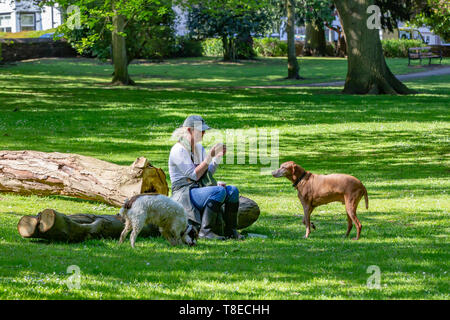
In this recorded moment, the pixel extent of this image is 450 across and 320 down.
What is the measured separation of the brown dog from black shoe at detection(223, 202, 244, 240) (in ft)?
2.37

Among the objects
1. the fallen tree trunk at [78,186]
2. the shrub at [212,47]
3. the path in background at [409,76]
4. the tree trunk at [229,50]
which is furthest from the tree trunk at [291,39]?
the fallen tree trunk at [78,186]

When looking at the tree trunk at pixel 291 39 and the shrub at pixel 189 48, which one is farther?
the shrub at pixel 189 48

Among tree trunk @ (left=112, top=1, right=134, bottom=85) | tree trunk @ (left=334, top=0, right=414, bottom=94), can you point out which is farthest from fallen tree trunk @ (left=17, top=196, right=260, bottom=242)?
tree trunk @ (left=112, top=1, right=134, bottom=85)

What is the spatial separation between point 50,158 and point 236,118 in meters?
14.8

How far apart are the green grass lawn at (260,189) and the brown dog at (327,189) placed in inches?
16.5

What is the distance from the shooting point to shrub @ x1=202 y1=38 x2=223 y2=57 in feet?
222

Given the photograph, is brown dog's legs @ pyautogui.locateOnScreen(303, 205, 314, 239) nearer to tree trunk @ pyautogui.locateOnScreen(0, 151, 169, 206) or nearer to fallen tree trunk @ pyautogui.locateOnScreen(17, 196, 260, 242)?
fallen tree trunk @ pyautogui.locateOnScreen(17, 196, 260, 242)

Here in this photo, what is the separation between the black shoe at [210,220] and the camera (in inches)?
373

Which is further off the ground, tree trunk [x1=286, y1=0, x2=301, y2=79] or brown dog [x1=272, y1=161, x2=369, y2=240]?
tree trunk [x1=286, y1=0, x2=301, y2=79]

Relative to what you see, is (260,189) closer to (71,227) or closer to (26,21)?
(71,227)

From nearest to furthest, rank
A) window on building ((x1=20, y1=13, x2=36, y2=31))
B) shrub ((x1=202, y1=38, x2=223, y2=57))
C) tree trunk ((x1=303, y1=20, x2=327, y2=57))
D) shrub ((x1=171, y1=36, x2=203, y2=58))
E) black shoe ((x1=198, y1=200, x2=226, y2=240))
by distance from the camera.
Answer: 1. black shoe ((x1=198, y1=200, x2=226, y2=240))
2. shrub ((x1=171, y1=36, x2=203, y2=58))
3. shrub ((x1=202, y1=38, x2=223, y2=57))
4. tree trunk ((x1=303, y1=20, x2=327, y2=57))
5. window on building ((x1=20, y1=13, x2=36, y2=31))

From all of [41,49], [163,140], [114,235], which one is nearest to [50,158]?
[114,235]

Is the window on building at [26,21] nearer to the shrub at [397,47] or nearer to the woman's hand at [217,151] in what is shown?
the shrub at [397,47]

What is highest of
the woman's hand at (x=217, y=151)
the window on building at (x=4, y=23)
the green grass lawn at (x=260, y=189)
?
the window on building at (x=4, y=23)
